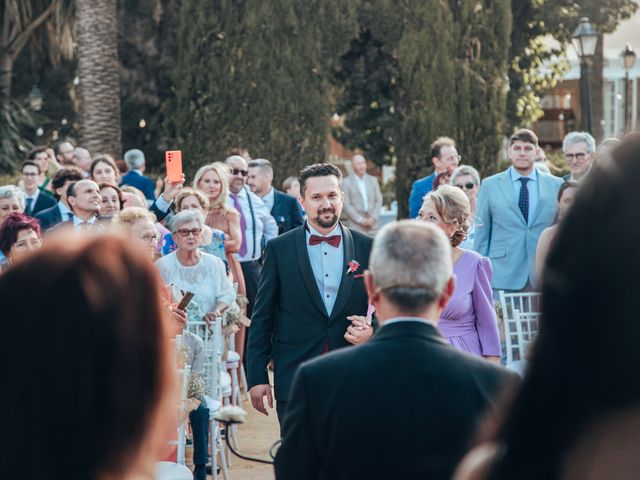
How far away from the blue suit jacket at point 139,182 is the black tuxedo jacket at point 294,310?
866cm

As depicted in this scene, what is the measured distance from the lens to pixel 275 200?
1373 centimetres

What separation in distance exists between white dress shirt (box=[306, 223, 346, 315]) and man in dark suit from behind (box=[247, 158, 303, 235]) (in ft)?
22.0

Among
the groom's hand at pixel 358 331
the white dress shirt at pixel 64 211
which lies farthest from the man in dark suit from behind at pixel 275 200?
the groom's hand at pixel 358 331

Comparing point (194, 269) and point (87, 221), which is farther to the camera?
point (87, 221)

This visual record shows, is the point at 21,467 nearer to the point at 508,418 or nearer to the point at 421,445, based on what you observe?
the point at 508,418

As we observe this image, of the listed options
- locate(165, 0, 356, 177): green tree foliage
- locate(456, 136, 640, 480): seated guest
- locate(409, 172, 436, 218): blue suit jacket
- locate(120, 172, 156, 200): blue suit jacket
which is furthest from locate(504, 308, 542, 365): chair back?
locate(165, 0, 356, 177): green tree foliage

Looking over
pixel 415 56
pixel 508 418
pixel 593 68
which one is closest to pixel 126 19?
pixel 415 56

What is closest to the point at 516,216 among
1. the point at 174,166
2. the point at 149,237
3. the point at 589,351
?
the point at 174,166

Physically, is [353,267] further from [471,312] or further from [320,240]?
[471,312]

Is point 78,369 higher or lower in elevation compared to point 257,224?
higher

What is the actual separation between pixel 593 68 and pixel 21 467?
29.4 m

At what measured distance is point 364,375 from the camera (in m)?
3.34

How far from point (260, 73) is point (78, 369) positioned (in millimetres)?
17882

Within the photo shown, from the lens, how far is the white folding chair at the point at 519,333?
26.5 feet
